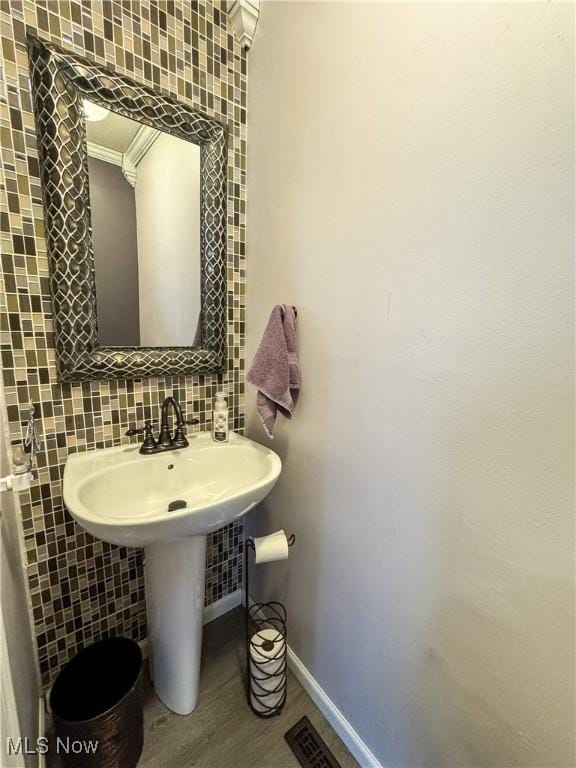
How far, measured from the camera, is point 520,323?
62cm

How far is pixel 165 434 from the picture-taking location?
3.93ft

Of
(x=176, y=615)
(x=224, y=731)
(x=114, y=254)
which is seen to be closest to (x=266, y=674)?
(x=224, y=731)

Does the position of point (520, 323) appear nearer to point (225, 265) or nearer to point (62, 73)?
point (225, 265)

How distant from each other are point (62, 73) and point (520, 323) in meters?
1.33

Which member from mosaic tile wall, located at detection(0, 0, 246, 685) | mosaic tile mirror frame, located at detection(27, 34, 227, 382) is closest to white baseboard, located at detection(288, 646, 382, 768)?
mosaic tile wall, located at detection(0, 0, 246, 685)

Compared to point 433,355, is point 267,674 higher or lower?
lower

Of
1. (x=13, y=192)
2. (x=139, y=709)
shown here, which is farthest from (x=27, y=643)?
(x=13, y=192)

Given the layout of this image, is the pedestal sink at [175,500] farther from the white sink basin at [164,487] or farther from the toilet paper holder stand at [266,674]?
the toilet paper holder stand at [266,674]

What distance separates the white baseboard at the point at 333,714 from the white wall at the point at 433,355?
4 cm

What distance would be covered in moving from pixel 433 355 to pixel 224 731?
1451 mm

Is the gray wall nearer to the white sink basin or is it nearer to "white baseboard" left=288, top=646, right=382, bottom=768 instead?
the white sink basin

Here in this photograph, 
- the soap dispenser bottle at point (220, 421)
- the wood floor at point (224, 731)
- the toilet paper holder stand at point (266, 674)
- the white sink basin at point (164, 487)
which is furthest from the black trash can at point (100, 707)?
the soap dispenser bottle at point (220, 421)

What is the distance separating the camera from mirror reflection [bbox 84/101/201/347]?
1.04 metres

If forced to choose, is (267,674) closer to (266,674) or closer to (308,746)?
(266,674)
